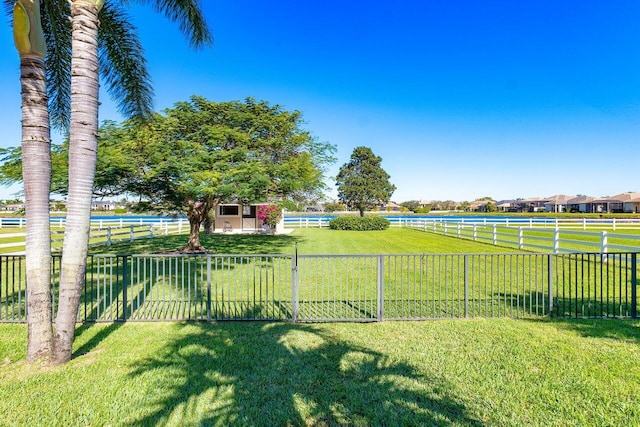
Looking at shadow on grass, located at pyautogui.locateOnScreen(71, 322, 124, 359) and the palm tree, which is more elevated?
the palm tree

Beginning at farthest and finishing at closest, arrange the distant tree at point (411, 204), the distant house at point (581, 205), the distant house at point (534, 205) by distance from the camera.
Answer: the distant tree at point (411, 204), the distant house at point (534, 205), the distant house at point (581, 205)

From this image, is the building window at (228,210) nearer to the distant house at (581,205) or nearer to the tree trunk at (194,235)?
the tree trunk at (194,235)

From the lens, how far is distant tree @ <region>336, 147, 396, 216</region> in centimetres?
4056

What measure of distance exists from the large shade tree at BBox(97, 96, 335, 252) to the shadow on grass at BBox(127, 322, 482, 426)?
6696 millimetres

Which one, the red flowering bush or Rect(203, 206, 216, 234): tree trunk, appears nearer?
the red flowering bush

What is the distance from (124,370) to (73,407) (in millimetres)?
677

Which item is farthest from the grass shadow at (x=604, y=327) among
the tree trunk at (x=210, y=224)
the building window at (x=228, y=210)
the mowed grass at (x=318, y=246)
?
the building window at (x=228, y=210)

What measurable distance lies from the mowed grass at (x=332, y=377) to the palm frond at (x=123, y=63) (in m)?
6.08

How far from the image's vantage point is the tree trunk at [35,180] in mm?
3768

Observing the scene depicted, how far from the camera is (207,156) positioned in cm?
1105

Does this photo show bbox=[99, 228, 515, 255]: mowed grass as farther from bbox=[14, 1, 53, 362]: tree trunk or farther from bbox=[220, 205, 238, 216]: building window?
bbox=[14, 1, 53, 362]: tree trunk

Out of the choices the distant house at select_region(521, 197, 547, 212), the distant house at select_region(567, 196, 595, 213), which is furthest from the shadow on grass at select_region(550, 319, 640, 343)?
the distant house at select_region(521, 197, 547, 212)

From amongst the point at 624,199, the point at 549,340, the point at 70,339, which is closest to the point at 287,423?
the point at 70,339

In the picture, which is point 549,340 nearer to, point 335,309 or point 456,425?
point 456,425
